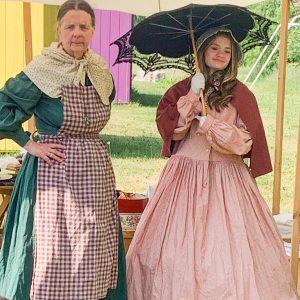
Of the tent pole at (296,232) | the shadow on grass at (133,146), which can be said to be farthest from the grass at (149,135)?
the tent pole at (296,232)

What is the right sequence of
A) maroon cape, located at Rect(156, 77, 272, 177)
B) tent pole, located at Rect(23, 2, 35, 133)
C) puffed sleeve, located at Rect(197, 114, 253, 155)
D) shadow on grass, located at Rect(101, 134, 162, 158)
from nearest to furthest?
puffed sleeve, located at Rect(197, 114, 253, 155) < maroon cape, located at Rect(156, 77, 272, 177) < tent pole, located at Rect(23, 2, 35, 133) < shadow on grass, located at Rect(101, 134, 162, 158)

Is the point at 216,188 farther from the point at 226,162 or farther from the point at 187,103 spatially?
Answer: the point at 187,103

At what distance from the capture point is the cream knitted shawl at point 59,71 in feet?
8.68

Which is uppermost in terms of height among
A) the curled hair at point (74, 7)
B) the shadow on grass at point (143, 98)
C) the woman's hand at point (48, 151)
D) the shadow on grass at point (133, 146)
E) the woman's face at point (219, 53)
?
the curled hair at point (74, 7)

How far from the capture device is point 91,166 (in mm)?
2699

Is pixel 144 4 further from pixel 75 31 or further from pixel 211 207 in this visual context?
pixel 211 207

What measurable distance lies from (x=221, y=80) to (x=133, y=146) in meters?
4.63

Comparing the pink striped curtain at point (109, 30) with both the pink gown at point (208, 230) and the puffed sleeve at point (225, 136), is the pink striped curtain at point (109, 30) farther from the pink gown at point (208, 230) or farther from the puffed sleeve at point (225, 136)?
the puffed sleeve at point (225, 136)

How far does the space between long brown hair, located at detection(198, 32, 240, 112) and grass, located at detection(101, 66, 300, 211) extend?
337cm

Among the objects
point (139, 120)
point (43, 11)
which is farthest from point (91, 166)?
point (139, 120)

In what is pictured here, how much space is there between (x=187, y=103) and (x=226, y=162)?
0.33 m

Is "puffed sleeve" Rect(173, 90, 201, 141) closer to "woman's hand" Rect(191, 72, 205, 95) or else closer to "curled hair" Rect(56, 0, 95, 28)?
"woman's hand" Rect(191, 72, 205, 95)

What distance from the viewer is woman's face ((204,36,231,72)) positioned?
3004mm

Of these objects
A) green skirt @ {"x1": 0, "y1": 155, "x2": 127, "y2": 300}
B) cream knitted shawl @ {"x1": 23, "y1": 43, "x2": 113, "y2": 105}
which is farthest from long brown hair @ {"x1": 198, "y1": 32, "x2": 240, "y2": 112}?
green skirt @ {"x1": 0, "y1": 155, "x2": 127, "y2": 300}
